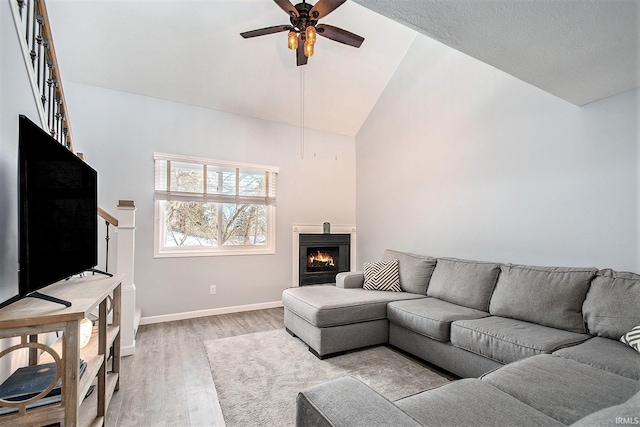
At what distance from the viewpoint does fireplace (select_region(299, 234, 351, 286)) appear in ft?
15.5

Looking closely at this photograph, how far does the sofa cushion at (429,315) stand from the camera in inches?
94.2

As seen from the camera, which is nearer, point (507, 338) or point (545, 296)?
point (507, 338)

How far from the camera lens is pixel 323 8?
242 centimetres

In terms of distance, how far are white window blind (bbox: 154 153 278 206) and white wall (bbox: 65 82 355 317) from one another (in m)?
0.12

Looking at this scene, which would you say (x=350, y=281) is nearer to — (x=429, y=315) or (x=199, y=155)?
(x=429, y=315)

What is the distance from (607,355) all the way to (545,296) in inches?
25.3

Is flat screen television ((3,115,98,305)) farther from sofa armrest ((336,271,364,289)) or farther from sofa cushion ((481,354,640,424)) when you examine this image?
sofa armrest ((336,271,364,289))

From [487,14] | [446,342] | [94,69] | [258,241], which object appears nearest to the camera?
[487,14]

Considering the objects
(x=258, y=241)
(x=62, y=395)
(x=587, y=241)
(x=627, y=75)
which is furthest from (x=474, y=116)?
(x=62, y=395)

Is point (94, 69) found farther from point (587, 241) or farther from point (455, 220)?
point (587, 241)

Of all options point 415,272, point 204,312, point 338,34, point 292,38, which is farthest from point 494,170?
point 204,312

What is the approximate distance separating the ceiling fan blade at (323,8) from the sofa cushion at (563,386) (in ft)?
8.55

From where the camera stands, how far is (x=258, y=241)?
4.51 metres

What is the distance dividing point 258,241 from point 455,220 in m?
2.69
